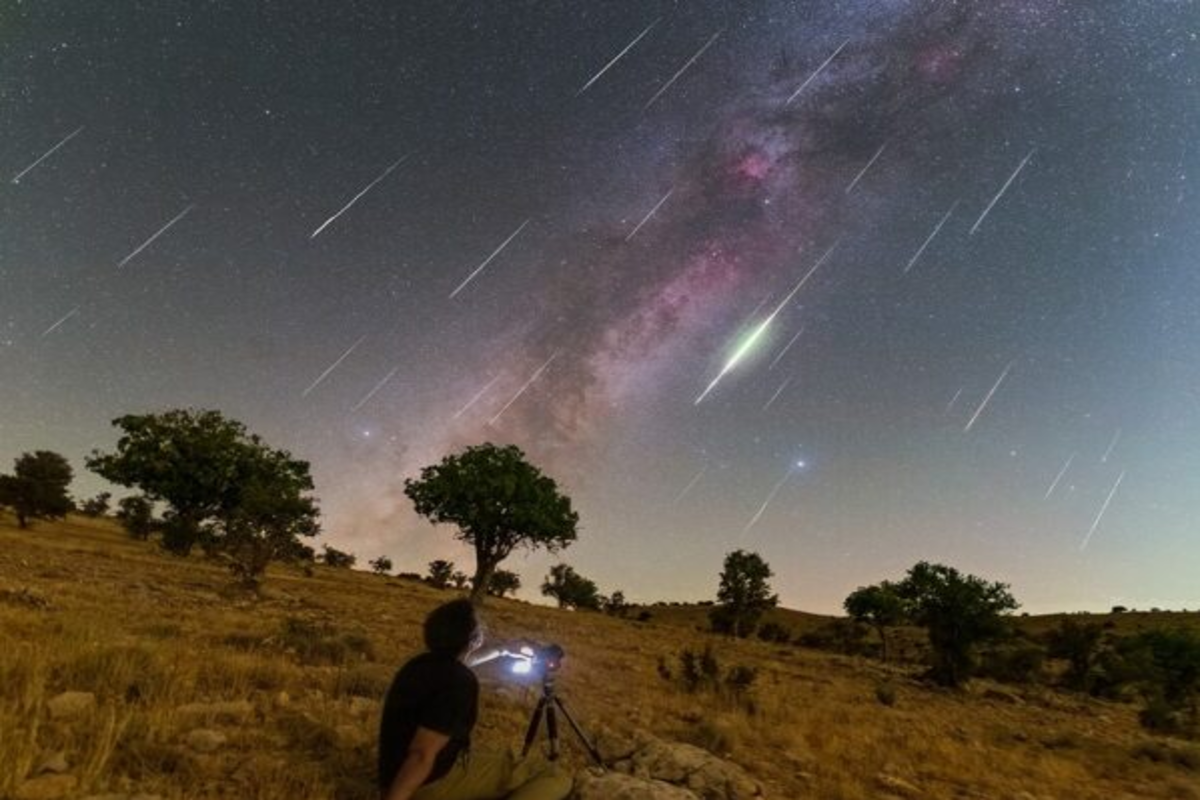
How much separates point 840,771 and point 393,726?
8.21m

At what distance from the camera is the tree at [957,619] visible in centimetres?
2922

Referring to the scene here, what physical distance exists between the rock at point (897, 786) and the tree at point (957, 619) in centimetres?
2185

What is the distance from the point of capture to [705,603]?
434 ft

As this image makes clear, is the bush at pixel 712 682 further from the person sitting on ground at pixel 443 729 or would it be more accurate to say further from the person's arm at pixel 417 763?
the person's arm at pixel 417 763

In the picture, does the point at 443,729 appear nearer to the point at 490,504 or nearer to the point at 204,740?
the point at 204,740

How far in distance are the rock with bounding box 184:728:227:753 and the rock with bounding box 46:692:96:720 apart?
43.6 inches

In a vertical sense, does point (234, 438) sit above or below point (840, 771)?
above

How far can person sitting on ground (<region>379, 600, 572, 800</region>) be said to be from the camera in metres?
4.30

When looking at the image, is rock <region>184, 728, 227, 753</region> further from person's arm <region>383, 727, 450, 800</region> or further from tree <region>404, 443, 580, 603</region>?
tree <region>404, 443, 580, 603</region>

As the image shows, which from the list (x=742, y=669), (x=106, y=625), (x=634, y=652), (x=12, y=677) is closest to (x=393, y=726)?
(x=12, y=677)

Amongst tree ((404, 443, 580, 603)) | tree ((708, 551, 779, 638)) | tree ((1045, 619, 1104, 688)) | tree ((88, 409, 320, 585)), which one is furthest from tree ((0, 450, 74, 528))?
tree ((1045, 619, 1104, 688))

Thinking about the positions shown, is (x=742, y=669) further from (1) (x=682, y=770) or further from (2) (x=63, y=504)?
(2) (x=63, y=504)

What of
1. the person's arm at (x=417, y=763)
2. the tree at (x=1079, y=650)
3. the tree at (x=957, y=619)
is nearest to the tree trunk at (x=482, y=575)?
the tree at (x=957, y=619)

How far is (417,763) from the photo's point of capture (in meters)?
4.16
